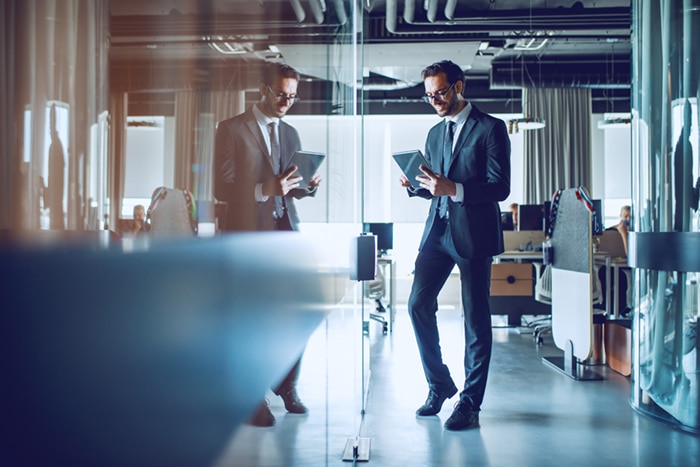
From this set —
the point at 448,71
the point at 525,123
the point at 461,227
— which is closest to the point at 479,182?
the point at 461,227

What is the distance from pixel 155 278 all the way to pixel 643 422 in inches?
109

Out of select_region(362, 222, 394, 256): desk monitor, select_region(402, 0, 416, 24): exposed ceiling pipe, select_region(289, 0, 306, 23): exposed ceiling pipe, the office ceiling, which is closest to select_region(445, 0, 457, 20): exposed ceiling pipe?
the office ceiling

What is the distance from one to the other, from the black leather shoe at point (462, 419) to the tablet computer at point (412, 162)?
94cm

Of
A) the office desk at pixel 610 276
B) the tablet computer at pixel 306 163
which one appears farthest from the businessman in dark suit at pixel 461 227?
the office desk at pixel 610 276

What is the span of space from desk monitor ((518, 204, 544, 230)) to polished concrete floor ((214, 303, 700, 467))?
2.44 m

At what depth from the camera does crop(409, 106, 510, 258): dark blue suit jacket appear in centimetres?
239

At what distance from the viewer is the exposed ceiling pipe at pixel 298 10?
14.3 inches

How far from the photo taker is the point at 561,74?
26.2 feet

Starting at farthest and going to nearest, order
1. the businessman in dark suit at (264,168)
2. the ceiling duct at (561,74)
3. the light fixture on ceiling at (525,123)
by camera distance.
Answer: the ceiling duct at (561,74) < the light fixture on ceiling at (525,123) < the businessman in dark suit at (264,168)

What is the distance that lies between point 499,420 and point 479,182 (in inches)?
39.0

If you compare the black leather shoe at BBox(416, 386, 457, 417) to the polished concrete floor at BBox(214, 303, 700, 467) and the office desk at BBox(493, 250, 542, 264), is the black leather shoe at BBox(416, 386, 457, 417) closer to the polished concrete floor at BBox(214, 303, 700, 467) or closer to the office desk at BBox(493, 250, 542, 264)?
the polished concrete floor at BBox(214, 303, 700, 467)

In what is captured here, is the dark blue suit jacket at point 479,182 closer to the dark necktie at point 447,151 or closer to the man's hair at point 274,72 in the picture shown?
the dark necktie at point 447,151

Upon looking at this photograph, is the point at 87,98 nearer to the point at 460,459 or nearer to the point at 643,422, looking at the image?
the point at 460,459

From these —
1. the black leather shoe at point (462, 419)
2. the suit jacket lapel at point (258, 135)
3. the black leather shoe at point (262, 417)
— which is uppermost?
the suit jacket lapel at point (258, 135)
